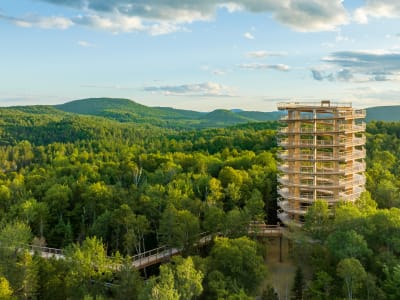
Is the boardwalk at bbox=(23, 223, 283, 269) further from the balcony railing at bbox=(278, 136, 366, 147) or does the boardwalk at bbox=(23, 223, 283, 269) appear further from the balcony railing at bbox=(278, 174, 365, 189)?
the balcony railing at bbox=(278, 136, 366, 147)

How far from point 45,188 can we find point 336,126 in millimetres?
47444

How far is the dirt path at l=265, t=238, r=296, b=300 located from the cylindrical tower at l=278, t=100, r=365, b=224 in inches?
157

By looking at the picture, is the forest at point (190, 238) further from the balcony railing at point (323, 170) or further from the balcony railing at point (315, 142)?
the balcony railing at point (315, 142)

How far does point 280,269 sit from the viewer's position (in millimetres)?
51969

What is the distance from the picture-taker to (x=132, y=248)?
52562mm

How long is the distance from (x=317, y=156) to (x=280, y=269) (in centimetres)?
1469

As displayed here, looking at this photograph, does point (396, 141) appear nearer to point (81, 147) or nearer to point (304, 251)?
point (304, 251)

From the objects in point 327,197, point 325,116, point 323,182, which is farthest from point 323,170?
point 325,116

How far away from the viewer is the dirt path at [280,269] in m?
47.0

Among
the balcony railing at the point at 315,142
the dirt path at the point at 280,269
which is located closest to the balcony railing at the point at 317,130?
the balcony railing at the point at 315,142

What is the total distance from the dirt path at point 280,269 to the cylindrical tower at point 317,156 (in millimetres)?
3984

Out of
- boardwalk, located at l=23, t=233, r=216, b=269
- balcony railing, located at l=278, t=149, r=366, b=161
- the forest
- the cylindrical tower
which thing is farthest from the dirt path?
balcony railing, located at l=278, t=149, r=366, b=161

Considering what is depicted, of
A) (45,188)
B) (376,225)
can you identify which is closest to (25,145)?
(45,188)

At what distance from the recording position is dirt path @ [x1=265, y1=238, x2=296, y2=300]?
47016 mm
